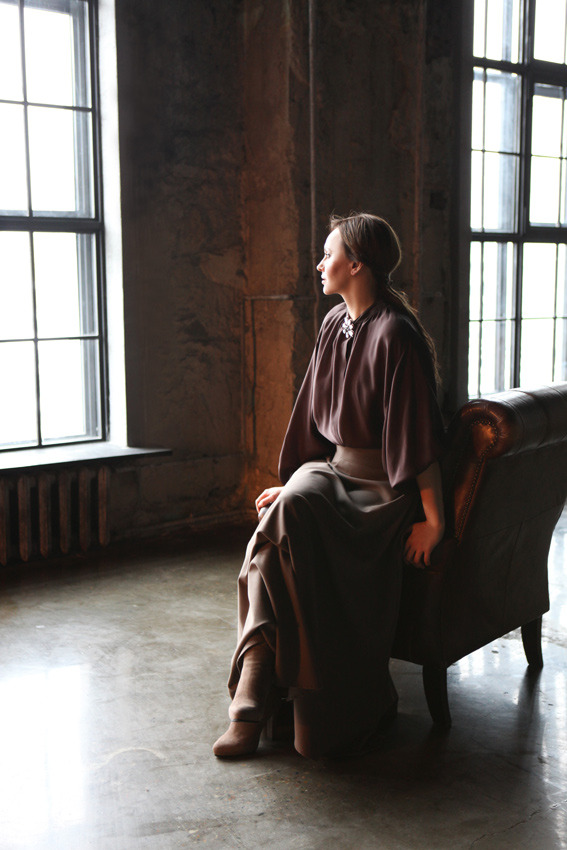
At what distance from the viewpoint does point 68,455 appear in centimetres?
436

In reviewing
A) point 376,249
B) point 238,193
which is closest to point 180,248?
point 238,193

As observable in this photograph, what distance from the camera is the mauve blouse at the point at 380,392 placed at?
2.46m

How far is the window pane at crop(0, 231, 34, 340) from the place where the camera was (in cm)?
438

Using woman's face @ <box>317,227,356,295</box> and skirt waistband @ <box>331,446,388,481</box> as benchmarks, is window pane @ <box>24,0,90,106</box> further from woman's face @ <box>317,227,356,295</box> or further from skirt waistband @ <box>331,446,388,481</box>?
skirt waistband @ <box>331,446,388,481</box>

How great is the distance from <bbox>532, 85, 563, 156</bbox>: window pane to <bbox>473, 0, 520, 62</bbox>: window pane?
0.34 m

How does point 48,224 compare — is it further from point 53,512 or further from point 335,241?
point 335,241

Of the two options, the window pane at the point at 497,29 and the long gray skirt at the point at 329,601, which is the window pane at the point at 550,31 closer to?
the window pane at the point at 497,29

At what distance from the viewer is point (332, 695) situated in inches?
95.3

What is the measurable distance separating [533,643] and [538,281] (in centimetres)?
375

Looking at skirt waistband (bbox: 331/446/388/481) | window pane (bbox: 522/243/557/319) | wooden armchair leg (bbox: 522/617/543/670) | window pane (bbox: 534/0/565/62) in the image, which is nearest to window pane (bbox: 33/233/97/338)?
skirt waistband (bbox: 331/446/388/481)

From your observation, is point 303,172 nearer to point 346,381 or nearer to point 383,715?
point 346,381

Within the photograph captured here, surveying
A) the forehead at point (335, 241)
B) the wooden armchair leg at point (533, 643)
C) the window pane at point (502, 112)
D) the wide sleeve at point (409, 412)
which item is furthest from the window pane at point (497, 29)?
the wooden armchair leg at point (533, 643)

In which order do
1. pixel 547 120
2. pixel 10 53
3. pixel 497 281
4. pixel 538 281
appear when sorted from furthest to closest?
pixel 538 281 → pixel 547 120 → pixel 497 281 → pixel 10 53

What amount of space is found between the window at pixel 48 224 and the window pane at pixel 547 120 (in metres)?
3.09
